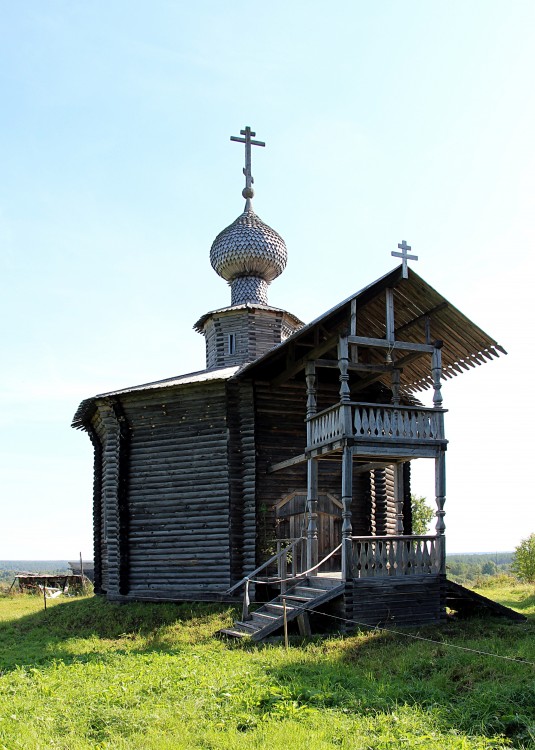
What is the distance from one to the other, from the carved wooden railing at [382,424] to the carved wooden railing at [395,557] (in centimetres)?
209

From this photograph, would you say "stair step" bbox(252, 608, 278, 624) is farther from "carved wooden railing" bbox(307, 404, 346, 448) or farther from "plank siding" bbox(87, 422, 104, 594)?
"plank siding" bbox(87, 422, 104, 594)

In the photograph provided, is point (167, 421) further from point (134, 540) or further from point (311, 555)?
point (311, 555)

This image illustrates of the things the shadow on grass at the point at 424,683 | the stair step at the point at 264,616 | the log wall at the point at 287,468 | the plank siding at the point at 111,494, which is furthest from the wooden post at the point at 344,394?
the plank siding at the point at 111,494

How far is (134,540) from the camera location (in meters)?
18.8

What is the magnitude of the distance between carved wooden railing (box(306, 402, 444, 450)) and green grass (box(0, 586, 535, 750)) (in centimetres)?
388

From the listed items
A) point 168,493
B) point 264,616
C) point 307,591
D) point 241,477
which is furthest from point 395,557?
point 168,493

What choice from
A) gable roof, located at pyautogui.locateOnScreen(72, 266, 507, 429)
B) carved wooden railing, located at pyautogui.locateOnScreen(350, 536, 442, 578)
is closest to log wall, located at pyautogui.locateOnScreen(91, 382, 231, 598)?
gable roof, located at pyautogui.locateOnScreen(72, 266, 507, 429)

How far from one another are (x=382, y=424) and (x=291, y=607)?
4.11 metres

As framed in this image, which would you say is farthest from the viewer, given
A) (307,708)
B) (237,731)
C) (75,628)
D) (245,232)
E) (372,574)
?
(245,232)

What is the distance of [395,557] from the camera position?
581 inches

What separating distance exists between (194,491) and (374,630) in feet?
21.3

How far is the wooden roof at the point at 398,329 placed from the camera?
1552cm

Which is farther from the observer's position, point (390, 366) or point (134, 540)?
point (134, 540)

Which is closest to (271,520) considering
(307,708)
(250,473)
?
(250,473)
